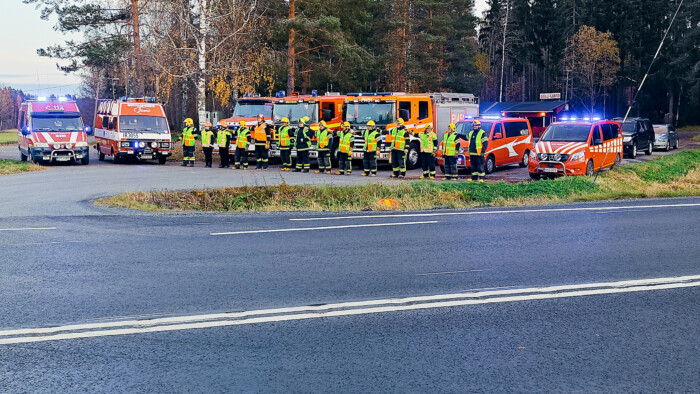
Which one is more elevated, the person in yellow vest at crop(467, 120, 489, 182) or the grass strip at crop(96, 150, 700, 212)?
the person in yellow vest at crop(467, 120, 489, 182)

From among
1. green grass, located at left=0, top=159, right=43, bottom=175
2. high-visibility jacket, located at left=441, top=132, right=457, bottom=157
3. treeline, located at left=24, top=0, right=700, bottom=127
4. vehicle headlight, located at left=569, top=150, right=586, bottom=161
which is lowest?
green grass, located at left=0, top=159, right=43, bottom=175

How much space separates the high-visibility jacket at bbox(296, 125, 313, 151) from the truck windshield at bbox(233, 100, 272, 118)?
4.88 meters

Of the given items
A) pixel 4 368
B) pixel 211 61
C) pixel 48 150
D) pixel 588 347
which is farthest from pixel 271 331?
pixel 211 61

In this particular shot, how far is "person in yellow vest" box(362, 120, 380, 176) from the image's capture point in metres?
23.6

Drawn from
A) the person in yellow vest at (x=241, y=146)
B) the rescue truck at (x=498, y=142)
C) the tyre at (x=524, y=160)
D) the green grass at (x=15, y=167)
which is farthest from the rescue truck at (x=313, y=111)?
the green grass at (x=15, y=167)

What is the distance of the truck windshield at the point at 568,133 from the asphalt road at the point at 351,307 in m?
10.4

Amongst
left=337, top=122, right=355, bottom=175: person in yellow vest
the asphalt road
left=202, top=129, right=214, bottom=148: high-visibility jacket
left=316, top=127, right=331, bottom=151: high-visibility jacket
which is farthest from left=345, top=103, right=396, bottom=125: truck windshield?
the asphalt road

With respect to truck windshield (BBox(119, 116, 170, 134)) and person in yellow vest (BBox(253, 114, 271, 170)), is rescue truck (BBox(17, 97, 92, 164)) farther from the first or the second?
person in yellow vest (BBox(253, 114, 271, 170))

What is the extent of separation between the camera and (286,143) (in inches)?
1031

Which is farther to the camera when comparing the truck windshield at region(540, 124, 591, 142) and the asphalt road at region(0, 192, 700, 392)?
the truck windshield at region(540, 124, 591, 142)

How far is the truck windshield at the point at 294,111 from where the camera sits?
2841 centimetres

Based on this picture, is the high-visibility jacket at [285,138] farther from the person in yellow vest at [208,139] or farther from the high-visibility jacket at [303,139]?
the person in yellow vest at [208,139]

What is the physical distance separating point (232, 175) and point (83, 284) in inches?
636

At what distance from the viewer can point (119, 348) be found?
5578mm
